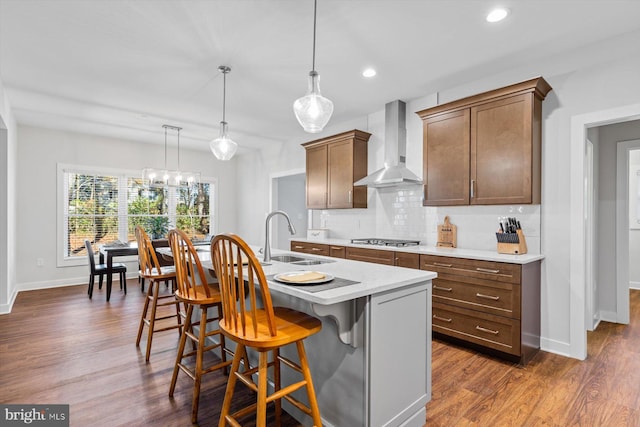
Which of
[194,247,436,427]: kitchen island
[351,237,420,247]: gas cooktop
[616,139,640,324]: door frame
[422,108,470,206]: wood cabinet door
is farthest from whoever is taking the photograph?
[351,237,420,247]: gas cooktop

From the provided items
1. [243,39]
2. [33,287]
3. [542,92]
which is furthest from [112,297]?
[542,92]

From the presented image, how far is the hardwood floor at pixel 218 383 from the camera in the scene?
2018mm

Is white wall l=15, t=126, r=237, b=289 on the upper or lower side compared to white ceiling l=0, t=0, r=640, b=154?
lower

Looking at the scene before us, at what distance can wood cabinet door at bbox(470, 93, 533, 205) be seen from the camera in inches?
114

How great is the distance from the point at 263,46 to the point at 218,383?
8.71ft

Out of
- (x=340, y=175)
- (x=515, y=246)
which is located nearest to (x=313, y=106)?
(x=515, y=246)

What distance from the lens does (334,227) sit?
5250mm

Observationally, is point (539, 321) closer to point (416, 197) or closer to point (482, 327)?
point (482, 327)

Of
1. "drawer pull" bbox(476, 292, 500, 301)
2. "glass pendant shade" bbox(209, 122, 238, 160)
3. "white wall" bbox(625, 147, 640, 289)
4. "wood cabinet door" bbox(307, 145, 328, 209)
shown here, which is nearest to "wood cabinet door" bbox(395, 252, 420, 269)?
"drawer pull" bbox(476, 292, 500, 301)

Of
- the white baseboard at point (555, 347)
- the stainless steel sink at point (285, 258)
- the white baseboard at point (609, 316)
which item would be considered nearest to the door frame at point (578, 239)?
the white baseboard at point (555, 347)

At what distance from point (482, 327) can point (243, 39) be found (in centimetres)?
310

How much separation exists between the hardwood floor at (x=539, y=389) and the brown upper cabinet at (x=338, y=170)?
7.33 ft

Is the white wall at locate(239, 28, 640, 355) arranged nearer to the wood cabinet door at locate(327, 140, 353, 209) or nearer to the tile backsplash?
the tile backsplash

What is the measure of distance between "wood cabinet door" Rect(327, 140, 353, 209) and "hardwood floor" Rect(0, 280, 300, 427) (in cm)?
260
